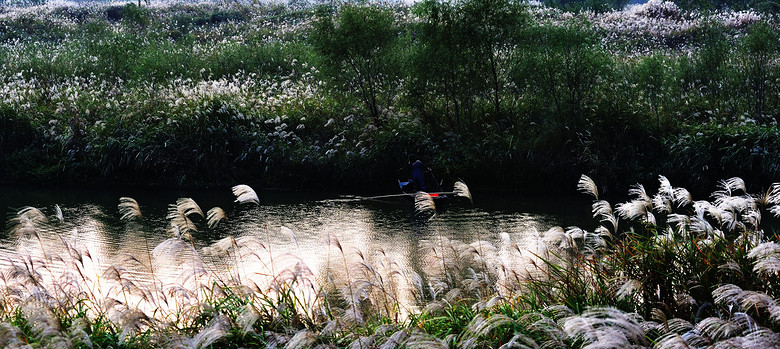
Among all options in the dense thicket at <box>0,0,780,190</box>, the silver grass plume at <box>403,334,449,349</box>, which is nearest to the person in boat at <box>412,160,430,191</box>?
the dense thicket at <box>0,0,780,190</box>

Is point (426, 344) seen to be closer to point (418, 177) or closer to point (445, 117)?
point (418, 177)

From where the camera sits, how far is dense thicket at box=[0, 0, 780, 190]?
22047 millimetres

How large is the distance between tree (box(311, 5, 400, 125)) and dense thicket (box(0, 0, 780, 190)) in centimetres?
5

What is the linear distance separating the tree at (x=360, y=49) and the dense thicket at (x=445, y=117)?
0.05 m

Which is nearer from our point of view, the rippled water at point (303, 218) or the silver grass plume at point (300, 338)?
the silver grass plume at point (300, 338)

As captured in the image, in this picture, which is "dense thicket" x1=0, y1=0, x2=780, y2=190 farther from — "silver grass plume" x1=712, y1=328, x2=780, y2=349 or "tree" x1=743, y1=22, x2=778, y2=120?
"silver grass plume" x1=712, y1=328, x2=780, y2=349

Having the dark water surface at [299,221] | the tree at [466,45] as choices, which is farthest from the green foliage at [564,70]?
the dark water surface at [299,221]

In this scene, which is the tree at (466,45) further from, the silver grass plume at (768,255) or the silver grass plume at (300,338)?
the silver grass plume at (300,338)

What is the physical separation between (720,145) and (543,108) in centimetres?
512

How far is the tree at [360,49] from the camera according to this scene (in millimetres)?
24516

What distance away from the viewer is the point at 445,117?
25.0m

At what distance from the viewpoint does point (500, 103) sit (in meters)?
25.0

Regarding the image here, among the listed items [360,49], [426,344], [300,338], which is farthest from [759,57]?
[300,338]

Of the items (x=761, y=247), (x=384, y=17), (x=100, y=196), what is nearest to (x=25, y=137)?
(x=100, y=196)
